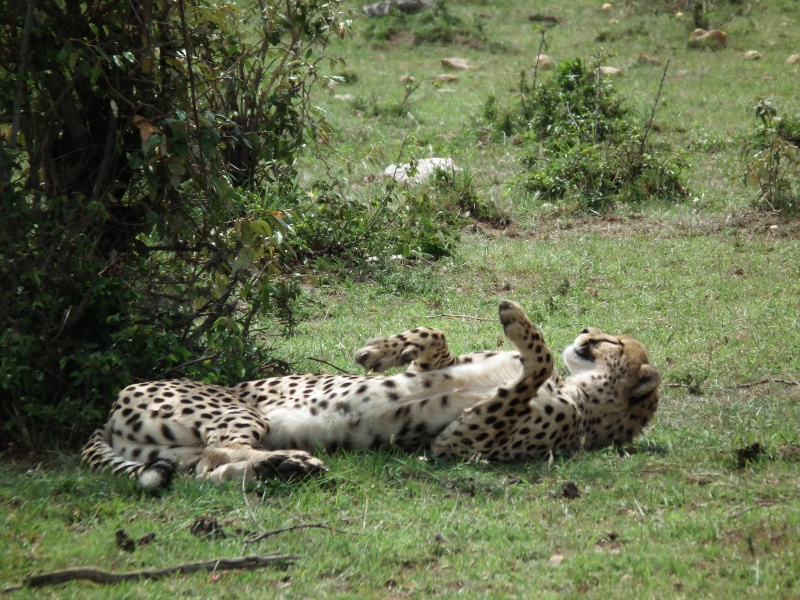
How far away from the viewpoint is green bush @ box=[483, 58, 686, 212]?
9.38 metres

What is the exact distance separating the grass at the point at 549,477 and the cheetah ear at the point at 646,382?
0.22m

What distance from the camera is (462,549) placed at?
3.67 metres

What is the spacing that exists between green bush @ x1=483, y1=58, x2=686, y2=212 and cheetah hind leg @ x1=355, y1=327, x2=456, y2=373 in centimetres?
453

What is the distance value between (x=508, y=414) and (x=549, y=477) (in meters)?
0.38

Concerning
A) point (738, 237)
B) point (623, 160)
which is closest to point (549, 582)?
point (738, 237)

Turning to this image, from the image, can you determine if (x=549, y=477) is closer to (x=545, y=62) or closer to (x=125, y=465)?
(x=125, y=465)

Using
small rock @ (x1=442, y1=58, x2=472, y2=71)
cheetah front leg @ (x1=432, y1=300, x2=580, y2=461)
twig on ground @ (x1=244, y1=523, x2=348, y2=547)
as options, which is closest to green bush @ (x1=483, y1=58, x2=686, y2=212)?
small rock @ (x1=442, y1=58, x2=472, y2=71)

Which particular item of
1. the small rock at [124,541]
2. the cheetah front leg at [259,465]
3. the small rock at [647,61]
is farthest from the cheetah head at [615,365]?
the small rock at [647,61]

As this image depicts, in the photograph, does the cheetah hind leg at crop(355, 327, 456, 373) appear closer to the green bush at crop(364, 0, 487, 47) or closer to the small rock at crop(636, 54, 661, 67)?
the small rock at crop(636, 54, 661, 67)

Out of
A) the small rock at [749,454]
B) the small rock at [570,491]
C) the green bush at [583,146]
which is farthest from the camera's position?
the green bush at [583,146]

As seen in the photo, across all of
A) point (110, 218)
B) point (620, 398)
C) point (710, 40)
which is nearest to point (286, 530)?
point (620, 398)

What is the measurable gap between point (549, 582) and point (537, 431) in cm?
134

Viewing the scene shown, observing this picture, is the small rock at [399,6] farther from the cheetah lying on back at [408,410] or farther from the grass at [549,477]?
the cheetah lying on back at [408,410]

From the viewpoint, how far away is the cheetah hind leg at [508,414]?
4543mm
